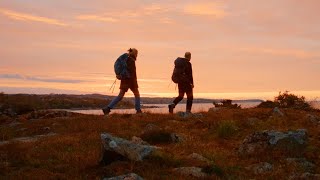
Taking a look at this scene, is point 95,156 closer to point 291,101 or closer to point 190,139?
point 190,139

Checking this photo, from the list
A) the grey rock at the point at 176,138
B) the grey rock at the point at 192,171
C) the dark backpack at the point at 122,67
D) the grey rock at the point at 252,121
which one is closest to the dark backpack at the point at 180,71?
the dark backpack at the point at 122,67

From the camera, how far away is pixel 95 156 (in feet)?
39.2

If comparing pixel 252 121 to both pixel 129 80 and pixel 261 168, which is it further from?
pixel 261 168

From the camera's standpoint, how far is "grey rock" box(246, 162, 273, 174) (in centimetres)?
1113

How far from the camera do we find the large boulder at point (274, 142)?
13.1m

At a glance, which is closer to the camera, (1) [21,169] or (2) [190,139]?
(1) [21,169]

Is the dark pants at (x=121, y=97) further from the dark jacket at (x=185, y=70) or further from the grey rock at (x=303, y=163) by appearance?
the grey rock at (x=303, y=163)

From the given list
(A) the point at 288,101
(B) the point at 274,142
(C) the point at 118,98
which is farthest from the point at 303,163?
(A) the point at 288,101

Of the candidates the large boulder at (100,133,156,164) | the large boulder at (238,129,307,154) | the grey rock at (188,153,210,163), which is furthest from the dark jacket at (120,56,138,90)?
the large boulder at (100,133,156,164)

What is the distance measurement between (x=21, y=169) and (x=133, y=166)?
268cm

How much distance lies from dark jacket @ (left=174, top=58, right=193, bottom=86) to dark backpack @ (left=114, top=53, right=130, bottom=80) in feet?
8.74

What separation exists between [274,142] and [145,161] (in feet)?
14.0

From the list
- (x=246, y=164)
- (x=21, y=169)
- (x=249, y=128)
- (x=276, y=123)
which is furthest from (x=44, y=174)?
(x=276, y=123)

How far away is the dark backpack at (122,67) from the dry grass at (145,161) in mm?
2231
